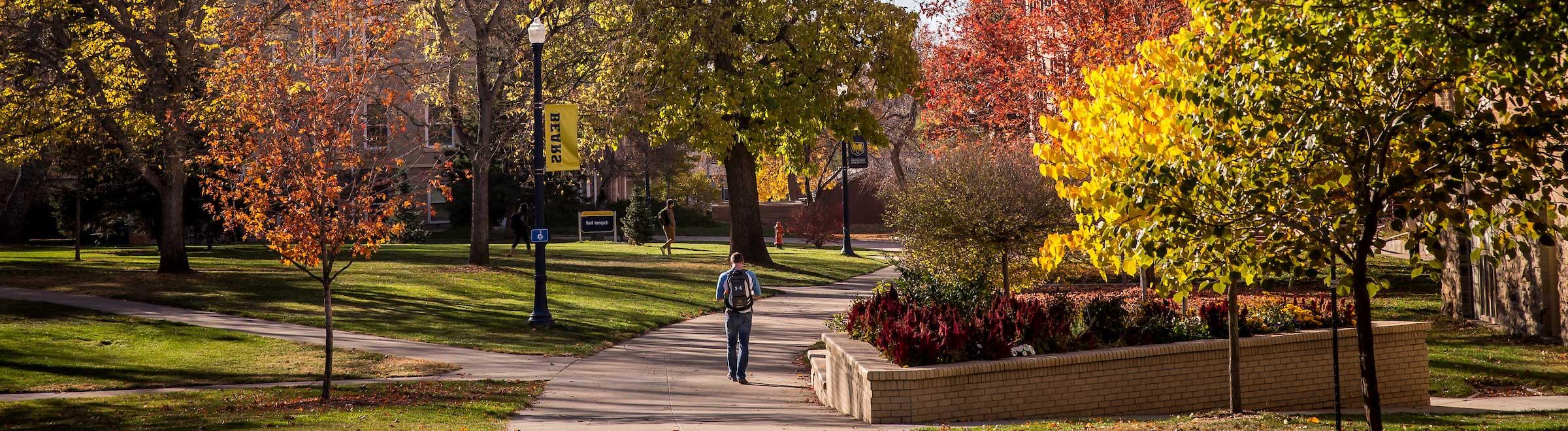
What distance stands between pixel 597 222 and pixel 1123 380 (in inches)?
1172

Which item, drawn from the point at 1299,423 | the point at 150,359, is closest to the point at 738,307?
the point at 1299,423

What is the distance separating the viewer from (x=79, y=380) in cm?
1341

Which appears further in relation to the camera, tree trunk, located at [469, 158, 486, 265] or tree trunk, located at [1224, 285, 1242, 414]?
tree trunk, located at [469, 158, 486, 265]

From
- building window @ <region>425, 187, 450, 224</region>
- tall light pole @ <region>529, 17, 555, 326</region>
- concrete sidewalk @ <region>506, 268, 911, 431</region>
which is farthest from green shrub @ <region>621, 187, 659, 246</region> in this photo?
tall light pole @ <region>529, 17, 555, 326</region>

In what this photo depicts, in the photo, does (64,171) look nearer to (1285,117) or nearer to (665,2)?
(665,2)

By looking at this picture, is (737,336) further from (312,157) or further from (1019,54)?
(1019,54)

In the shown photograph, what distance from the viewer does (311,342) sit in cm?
1639

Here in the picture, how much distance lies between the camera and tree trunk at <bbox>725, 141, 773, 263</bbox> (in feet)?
100

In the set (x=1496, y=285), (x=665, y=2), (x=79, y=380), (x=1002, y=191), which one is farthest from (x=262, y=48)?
(x=1496, y=285)

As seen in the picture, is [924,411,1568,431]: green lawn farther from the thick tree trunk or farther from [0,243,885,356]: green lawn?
the thick tree trunk

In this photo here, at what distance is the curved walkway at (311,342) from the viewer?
1324cm

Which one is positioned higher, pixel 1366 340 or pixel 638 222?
pixel 638 222

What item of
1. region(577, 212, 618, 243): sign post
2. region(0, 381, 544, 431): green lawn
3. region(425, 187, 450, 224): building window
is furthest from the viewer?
region(425, 187, 450, 224): building window

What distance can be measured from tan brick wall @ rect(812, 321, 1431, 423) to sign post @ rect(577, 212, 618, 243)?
26830 millimetres
